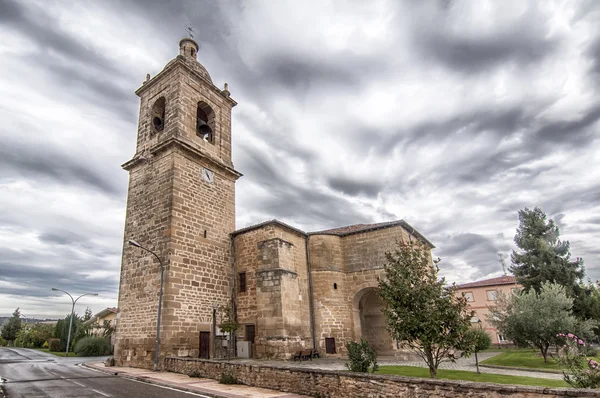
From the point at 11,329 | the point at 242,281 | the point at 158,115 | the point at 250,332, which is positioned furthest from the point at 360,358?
the point at 11,329

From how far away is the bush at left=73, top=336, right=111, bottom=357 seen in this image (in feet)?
89.7

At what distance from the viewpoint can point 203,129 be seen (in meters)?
21.3

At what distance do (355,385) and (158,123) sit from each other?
726 inches

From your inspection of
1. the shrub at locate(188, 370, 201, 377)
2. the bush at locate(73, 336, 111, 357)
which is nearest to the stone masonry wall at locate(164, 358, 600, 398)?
the shrub at locate(188, 370, 201, 377)

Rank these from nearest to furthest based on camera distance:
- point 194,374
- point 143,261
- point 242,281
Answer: point 194,374, point 143,261, point 242,281

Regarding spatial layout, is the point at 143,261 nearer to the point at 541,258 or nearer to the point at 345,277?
the point at 345,277

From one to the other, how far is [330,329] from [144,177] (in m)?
13.3

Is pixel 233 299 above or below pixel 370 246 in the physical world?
below

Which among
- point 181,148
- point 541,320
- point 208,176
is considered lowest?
point 541,320

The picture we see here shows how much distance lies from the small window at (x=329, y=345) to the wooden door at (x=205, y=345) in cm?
A: 629

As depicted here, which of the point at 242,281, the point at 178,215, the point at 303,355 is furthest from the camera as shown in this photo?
the point at 242,281

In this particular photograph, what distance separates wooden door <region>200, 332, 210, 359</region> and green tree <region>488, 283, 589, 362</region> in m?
16.1

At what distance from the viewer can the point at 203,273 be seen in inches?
651

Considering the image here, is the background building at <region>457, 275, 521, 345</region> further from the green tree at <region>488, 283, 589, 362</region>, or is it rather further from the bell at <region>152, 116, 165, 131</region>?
the bell at <region>152, 116, 165, 131</region>
